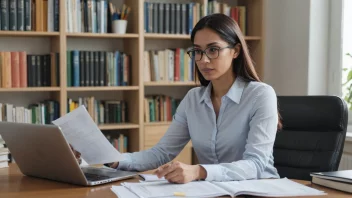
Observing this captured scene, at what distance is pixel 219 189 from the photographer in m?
1.49

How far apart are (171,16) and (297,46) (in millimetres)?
964

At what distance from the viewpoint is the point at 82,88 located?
3523 millimetres

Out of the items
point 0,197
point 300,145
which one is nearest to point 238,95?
point 300,145

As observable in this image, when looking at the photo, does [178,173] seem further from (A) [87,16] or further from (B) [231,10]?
(B) [231,10]

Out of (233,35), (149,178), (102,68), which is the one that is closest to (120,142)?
(102,68)

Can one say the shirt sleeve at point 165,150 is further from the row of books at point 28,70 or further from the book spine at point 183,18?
the book spine at point 183,18

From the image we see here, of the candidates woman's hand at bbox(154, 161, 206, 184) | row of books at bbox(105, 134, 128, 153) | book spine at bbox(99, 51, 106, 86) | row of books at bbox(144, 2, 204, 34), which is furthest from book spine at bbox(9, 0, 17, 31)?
woman's hand at bbox(154, 161, 206, 184)

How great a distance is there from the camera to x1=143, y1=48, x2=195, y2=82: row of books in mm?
3797

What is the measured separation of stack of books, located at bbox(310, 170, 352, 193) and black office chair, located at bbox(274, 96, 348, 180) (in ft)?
1.54

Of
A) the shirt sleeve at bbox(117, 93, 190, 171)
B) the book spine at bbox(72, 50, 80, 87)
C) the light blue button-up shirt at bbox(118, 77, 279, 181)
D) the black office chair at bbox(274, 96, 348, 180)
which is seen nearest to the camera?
the light blue button-up shirt at bbox(118, 77, 279, 181)

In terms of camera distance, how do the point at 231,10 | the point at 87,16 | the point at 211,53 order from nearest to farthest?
1. the point at 211,53
2. the point at 87,16
3. the point at 231,10

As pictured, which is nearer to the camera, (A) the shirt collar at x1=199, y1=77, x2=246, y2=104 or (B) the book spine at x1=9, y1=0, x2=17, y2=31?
(A) the shirt collar at x1=199, y1=77, x2=246, y2=104

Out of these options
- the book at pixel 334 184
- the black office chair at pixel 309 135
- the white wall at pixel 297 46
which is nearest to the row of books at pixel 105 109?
the white wall at pixel 297 46

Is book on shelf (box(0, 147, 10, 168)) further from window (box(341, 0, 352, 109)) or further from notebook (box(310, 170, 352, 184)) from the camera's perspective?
window (box(341, 0, 352, 109))
